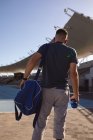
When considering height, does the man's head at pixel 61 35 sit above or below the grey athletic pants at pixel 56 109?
above

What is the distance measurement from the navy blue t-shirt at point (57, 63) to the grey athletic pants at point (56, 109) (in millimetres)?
91

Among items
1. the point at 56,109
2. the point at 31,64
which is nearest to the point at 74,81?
the point at 56,109

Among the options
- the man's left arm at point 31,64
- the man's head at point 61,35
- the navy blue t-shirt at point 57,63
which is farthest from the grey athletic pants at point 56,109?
the man's head at point 61,35

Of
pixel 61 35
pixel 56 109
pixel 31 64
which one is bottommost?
pixel 56 109

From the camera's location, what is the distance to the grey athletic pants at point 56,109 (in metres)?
4.17

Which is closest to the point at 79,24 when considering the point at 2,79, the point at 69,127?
the point at 69,127

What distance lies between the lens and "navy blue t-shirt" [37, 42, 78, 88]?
4.20 meters

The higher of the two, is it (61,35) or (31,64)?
(61,35)

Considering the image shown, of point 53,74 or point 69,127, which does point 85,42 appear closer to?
point 69,127

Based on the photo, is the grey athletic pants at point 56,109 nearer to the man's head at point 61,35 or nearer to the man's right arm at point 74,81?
the man's right arm at point 74,81

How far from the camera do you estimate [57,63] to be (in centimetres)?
423

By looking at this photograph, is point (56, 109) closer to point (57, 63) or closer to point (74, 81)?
point (74, 81)

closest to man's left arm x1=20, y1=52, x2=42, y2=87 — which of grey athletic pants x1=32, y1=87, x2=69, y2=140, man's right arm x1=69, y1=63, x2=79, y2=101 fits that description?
grey athletic pants x1=32, y1=87, x2=69, y2=140

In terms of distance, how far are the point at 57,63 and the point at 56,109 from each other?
1.92 ft
